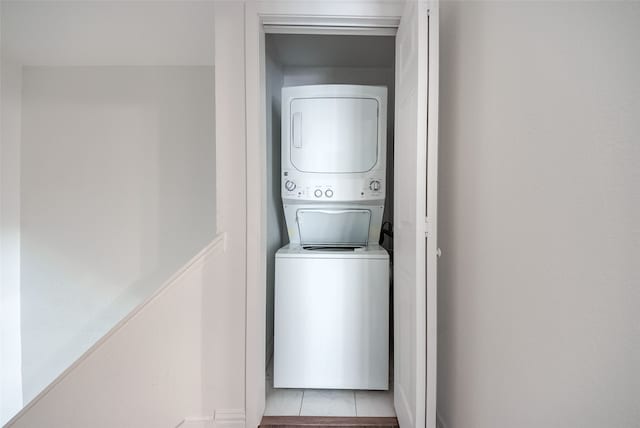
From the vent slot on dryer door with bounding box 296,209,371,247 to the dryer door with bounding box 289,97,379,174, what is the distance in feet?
1.02

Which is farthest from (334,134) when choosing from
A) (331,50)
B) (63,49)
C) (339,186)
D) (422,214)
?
(63,49)

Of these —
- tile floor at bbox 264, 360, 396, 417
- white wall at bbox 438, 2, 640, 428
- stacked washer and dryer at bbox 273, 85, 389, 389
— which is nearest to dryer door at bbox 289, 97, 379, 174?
stacked washer and dryer at bbox 273, 85, 389, 389

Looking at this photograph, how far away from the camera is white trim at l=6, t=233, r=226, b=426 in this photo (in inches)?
40.5

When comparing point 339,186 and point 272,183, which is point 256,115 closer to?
point 339,186

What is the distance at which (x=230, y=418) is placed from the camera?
5.23ft

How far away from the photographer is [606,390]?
62cm

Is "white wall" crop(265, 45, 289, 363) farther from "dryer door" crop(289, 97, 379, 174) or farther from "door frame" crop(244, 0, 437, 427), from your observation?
"door frame" crop(244, 0, 437, 427)

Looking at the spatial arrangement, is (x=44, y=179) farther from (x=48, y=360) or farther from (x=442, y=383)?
(x=442, y=383)

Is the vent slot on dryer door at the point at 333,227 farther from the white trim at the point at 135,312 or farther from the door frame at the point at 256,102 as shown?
the white trim at the point at 135,312

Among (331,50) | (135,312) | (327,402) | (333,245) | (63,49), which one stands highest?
(331,50)

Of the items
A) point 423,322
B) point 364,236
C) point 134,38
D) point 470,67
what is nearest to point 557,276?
point 423,322

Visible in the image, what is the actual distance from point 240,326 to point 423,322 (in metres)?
0.93

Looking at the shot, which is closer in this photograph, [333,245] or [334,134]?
[334,134]

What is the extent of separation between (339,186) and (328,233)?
0.38 m
